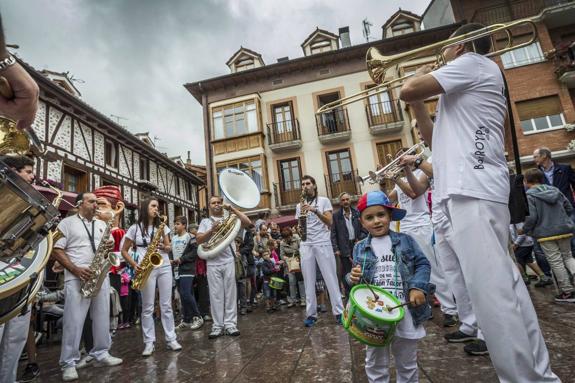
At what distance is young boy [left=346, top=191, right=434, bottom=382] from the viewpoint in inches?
82.7

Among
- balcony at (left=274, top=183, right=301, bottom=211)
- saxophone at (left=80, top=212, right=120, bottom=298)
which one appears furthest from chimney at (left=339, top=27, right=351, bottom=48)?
saxophone at (left=80, top=212, right=120, bottom=298)

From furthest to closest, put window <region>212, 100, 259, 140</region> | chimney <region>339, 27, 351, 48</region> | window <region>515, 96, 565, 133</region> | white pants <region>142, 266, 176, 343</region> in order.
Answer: chimney <region>339, 27, 351, 48</region>, window <region>212, 100, 259, 140</region>, window <region>515, 96, 565, 133</region>, white pants <region>142, 266, 176, 343</region>

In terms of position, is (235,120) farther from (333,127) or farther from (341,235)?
(341,235)

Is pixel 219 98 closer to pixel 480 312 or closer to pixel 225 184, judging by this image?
pixel 225 184

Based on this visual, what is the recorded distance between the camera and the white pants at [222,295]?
480 centimetres

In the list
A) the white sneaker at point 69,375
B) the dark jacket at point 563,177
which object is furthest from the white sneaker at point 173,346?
the dark jacket at point 563,177

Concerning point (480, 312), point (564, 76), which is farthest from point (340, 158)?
point (480, 312)

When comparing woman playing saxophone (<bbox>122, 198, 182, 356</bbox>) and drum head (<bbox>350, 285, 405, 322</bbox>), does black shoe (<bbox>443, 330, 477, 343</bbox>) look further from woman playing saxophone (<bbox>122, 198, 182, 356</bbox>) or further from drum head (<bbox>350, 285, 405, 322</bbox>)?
woman playing saxophone (<bbox>122, 198, 182, 356</bbox>)

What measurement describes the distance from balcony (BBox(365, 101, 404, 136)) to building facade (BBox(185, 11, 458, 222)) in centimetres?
6

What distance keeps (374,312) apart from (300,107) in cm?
1871

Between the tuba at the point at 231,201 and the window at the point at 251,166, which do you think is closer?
the tuba at the point at 231,201

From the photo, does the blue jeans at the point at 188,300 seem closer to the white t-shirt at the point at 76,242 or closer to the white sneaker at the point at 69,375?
the white t-shirt at the point at 76,242

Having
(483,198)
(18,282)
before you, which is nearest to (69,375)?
(18,282)

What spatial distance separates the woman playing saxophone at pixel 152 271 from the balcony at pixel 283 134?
1467 centimetres
